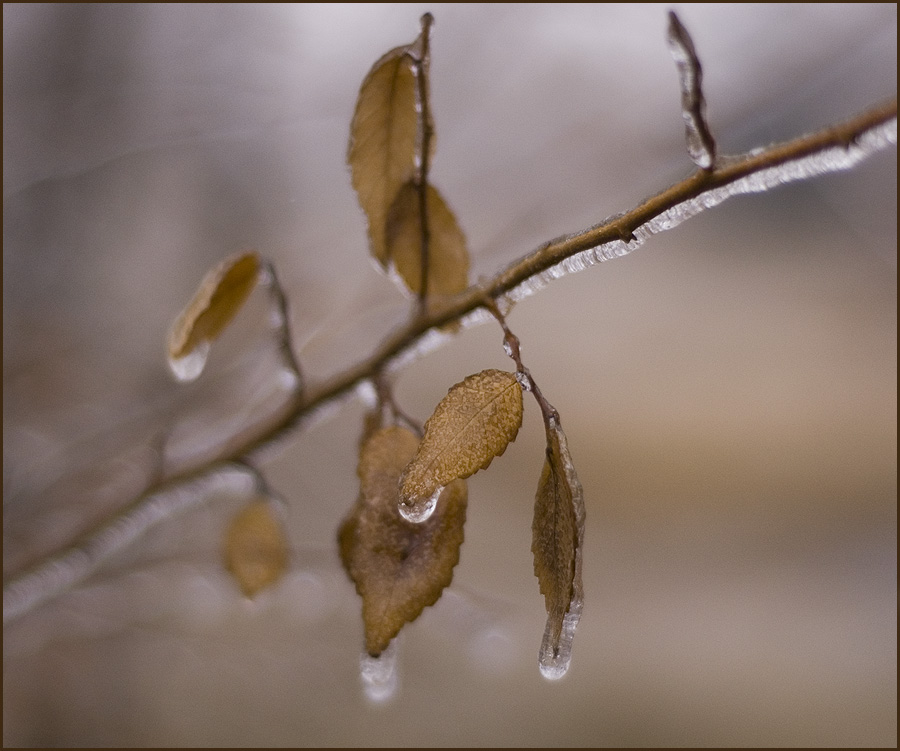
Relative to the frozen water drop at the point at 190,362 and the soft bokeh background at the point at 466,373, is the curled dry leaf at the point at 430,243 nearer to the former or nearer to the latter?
the frozen water drop at the point at 190,362

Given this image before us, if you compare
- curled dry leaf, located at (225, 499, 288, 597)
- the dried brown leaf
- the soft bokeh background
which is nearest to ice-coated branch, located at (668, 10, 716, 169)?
the dried brown leaf

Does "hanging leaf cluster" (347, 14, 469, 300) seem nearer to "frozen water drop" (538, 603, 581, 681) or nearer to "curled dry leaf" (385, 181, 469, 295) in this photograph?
"curled dry leaf" (385, 181, 469, 295)

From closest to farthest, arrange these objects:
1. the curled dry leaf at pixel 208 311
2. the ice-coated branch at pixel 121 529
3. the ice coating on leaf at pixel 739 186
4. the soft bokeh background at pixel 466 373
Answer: the ice coating on leaf at pixel 739 186 < the curled dry leaf at pixel 208 311 < the ice-coated branch at pixel 121 529 < the soft bokeh background at pixel 466 373

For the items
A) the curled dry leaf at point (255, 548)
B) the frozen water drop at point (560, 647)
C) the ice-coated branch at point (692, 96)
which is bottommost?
the curled dry leaf at point (255, 548)

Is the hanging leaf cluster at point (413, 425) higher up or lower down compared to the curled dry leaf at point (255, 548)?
higher up

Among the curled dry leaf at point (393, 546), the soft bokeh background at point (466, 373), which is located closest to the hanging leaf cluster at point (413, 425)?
the curled dry leaf at point (393, 546)

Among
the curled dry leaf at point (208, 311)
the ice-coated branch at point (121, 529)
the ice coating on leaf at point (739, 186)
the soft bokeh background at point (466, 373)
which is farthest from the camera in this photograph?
the soft bokeh background at point (466, 373)

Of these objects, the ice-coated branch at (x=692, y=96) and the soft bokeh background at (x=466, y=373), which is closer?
the ice-coated branch at (x=692, y=96)
